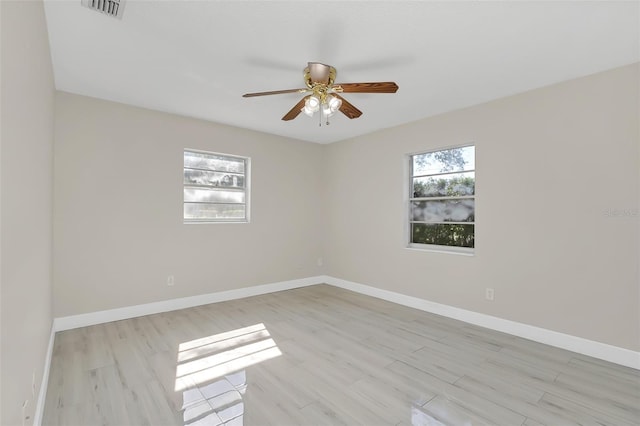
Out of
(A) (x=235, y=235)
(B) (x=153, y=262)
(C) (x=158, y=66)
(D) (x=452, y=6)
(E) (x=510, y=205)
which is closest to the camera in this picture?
(D) (x=452, y=6)

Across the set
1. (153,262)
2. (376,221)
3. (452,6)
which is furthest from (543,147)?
(153,262)

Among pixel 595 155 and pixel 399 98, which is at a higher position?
pixel 399 98

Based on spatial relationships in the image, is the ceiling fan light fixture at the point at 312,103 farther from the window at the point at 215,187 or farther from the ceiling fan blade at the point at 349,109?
the window at the point at 215,187

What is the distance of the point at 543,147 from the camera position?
314 centimetres

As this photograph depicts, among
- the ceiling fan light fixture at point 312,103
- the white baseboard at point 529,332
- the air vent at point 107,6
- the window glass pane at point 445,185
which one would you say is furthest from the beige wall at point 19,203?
the window glass pane at point 445,185

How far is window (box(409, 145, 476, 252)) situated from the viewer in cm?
385

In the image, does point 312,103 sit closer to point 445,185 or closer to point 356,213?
point 445,185

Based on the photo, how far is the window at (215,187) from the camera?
4348 millimetres

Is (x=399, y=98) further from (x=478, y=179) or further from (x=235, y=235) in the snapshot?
(x=235, y=235)

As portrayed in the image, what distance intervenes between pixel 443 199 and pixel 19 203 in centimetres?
403

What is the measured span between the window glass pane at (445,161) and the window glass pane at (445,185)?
0.09m

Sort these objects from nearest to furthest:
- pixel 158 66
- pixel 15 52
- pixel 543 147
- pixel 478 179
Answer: pixel 15 52
pixel 158 66
pixel 543 147
pixel 478 179

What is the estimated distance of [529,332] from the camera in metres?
3.20

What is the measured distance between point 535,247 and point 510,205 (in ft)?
1.64
